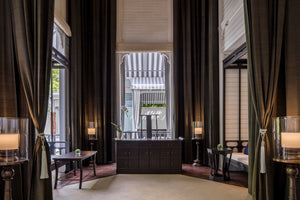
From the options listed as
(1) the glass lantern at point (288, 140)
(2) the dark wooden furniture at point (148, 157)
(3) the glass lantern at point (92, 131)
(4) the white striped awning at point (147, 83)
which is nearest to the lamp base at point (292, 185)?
(1) the glass lantern at point (288, 140)

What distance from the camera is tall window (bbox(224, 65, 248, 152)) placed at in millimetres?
6848

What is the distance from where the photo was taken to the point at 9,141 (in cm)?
288

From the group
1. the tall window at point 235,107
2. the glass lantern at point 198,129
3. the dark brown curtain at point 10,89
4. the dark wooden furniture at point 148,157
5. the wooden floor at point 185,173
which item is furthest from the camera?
the glass lantern at point 198,129

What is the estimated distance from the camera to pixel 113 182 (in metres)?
5.41

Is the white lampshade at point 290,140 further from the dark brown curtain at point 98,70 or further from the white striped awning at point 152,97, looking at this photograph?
the white striped awning at point 152,97

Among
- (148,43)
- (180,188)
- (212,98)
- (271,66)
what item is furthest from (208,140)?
(271,66)

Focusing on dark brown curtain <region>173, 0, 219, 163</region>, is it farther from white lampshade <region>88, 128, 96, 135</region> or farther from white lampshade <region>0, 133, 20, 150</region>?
white lampshade <region>0, 133, 20, 150</region>

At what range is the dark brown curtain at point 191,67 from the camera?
7.66 meters

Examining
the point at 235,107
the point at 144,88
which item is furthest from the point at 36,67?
the point at 144,88

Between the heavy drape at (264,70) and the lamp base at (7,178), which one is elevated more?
the heavy drape at (264,70)

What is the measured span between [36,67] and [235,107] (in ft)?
17.0

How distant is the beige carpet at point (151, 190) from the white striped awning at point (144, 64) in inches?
305

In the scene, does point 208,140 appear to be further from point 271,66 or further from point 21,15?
point 21,15

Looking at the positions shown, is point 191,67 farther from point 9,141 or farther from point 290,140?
point 9,141
